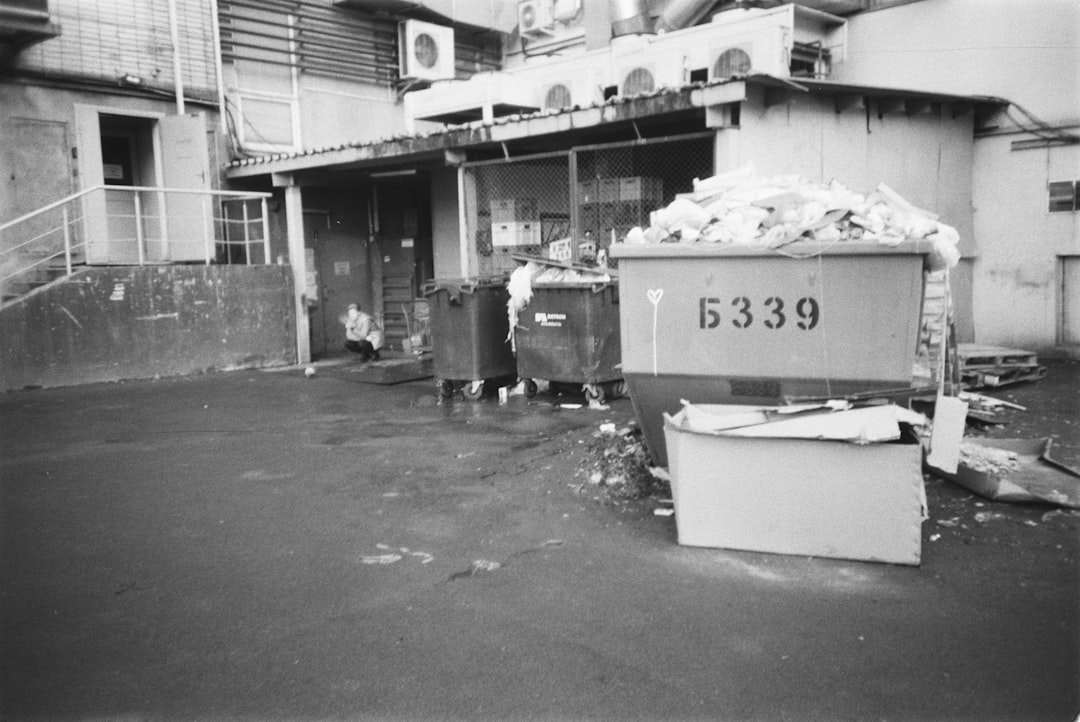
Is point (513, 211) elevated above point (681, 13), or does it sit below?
below

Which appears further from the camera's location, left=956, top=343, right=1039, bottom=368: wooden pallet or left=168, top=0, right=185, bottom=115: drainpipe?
left=168, top=0, right=185, bottom=115: drainpipe

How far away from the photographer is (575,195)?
998cm

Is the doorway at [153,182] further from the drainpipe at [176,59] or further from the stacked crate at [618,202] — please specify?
the stacked crate at [618,202]

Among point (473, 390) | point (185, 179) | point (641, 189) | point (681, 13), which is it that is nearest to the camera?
point (473, 390)

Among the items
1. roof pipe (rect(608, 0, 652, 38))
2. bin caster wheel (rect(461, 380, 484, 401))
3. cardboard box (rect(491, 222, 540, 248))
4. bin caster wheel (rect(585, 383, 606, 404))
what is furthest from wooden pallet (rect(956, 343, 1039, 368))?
roof pipe (rect(608, 0, 652, 38))

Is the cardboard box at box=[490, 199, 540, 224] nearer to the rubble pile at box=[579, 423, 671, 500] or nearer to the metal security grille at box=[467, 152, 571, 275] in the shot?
the metal security grille at box=[467, 152, 571, 275]

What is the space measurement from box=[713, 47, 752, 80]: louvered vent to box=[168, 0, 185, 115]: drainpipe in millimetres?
7687

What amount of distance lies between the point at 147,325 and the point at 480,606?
30.2 ft

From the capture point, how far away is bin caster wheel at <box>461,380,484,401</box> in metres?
9.09

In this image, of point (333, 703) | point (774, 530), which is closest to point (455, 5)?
point (774, 530)

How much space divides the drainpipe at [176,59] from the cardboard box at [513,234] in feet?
17.0

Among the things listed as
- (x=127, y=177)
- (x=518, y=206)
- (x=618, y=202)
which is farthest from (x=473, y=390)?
(x=127, y=177)

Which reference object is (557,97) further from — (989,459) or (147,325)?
(989,459)

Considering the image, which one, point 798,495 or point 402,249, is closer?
point 798,495
